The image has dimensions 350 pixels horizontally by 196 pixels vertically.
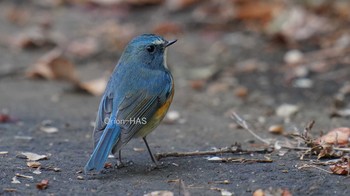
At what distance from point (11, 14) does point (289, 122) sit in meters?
5.64

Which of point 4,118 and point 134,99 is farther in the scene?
point 4,118

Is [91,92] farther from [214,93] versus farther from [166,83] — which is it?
[166,83]

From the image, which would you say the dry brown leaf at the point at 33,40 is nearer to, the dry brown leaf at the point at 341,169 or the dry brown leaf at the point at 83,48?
the dry brown leaf at the point at 83,48

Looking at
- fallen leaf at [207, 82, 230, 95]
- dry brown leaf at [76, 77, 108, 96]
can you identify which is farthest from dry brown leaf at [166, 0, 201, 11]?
dry brown leaf at [76, 77, 108, 96]

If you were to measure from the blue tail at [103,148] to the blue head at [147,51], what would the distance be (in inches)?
32.0

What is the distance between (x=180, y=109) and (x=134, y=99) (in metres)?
2.17

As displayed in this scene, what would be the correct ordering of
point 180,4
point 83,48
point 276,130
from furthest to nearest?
point 180,4
point 83,48
point 276,130

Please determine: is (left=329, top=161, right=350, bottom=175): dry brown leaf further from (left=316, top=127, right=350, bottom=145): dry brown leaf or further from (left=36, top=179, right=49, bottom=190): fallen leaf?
(left=36, top=179, right=49, bottom=190): fallen leaf

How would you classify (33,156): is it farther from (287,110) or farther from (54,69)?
(54,69)

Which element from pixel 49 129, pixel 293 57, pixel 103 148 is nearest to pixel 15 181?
pixel 103 148

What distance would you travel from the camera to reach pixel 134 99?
202 inches

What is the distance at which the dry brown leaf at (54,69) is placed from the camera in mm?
8086

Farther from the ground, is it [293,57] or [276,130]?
[293,57]

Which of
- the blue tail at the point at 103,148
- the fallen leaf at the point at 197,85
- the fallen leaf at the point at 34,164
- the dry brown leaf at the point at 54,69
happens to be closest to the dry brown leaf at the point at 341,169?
the blue tail at the point at 103,148
